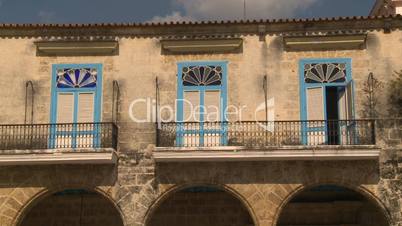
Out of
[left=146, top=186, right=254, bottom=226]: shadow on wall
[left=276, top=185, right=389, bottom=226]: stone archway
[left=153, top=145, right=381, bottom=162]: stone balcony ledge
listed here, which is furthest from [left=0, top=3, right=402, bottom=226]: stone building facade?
[left=276, top=185, right=389, bottom=226]: stone archway

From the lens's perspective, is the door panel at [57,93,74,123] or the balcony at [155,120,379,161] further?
the door panel at [57,93,74,123]

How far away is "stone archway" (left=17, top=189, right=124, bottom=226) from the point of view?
19688mm

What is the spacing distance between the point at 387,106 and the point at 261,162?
342 centimetres

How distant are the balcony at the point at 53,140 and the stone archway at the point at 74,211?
2.73 m

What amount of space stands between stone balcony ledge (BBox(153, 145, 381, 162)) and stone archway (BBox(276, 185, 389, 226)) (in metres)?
3.35

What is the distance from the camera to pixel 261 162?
1691 cm

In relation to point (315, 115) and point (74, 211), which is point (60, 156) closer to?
point (74, 211)

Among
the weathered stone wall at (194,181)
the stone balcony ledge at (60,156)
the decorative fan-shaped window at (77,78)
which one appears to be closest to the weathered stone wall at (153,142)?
the weathered stone wall at (194,181)

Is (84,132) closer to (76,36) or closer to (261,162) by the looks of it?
(76,36)

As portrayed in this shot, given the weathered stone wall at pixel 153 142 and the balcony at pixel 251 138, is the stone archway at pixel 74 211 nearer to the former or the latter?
the weathered stone wall at pixel 153 142

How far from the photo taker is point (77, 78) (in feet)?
58.7

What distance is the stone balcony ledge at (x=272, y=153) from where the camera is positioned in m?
16.5

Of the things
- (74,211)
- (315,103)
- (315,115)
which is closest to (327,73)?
(315,103)

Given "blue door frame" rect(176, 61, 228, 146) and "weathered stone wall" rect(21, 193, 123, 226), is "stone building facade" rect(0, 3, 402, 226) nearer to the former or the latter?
"blue door frame" rect(176, 61, 228, 146)
